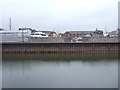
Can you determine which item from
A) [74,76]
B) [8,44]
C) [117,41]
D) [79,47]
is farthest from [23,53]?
[74,76]

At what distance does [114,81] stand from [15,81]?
4.67m

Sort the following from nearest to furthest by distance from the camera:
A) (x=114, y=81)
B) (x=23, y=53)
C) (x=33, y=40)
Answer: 1. (x=114, y=81)
2. (x=23, y=53)
3. (x=33, y=40)

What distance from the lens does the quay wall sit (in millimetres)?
26875

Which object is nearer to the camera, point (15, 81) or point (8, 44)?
point (15, 81)

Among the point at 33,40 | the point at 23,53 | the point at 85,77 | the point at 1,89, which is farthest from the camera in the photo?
the point at 33,40

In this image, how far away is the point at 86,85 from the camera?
10758mm

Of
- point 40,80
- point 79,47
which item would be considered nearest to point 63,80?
point 40,80

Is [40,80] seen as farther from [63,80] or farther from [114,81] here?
[114,81]

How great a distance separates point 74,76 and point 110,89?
335cm

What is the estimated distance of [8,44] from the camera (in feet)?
89.5

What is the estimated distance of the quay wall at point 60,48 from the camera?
26.9 metres

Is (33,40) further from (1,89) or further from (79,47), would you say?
(1,89)

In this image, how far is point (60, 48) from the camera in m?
27.0

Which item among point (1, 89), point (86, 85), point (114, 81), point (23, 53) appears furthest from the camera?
point (23, 53)
